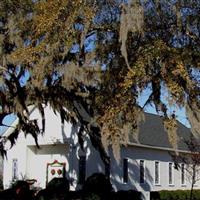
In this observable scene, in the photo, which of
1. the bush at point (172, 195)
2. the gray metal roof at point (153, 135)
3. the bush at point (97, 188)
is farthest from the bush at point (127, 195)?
the gray metal roof at point (153, 135)

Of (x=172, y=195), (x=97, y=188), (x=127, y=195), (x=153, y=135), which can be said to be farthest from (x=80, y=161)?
(x=97, y=188)

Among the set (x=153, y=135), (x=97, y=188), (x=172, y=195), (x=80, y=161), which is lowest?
(x=172, y=195)

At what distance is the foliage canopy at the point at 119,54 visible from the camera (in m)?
13.6

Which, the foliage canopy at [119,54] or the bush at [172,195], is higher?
the foliage canopy at [119,54]

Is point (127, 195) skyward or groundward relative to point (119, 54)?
groundward

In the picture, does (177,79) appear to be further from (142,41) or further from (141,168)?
(141,168)

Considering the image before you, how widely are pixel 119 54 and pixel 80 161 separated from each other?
20.5 meters

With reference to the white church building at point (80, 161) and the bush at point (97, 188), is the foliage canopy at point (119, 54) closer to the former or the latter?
the bush at point (97, 188)

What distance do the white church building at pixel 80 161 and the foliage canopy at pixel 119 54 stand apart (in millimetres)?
Answer: 18338

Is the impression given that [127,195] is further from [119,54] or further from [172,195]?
[172,195]

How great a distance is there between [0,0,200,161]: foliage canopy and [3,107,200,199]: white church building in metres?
18.3

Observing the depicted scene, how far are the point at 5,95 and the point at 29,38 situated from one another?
3619 millimetres

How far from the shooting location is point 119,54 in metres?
15.5

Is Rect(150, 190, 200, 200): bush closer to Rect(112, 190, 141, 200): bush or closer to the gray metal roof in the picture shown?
the gray metal roof
